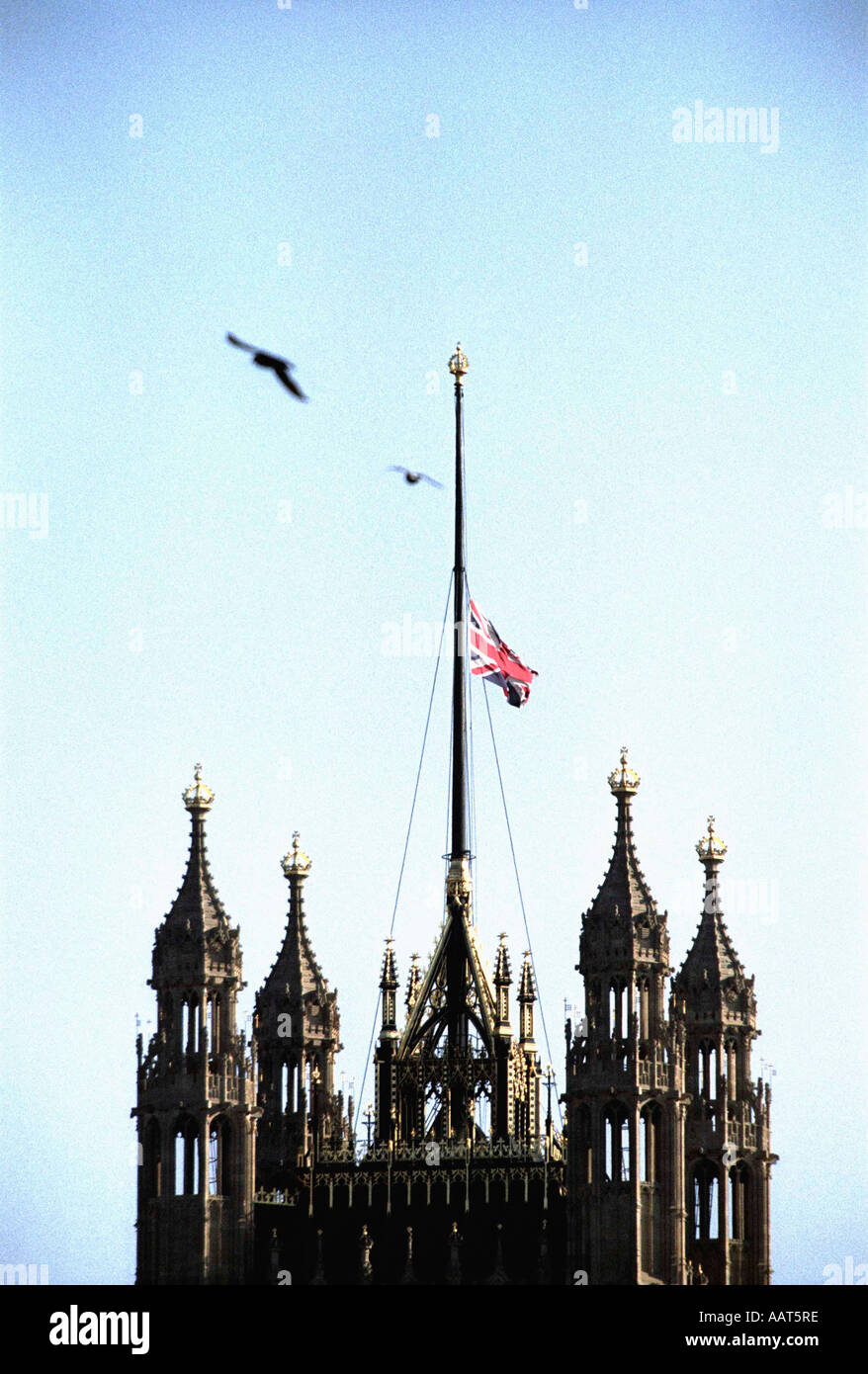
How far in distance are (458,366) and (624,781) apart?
17814 mm

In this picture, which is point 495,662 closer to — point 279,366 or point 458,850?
point 458,850

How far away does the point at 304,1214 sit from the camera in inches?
5202

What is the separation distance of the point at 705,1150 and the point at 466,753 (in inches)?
581

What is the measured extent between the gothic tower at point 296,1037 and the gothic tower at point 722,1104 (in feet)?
37.8

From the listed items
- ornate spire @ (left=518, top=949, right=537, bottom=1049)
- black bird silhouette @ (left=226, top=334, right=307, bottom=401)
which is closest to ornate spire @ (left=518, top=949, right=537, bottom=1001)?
A: ornate spire @ (left=518, top=949, right=537, bottom=1049)

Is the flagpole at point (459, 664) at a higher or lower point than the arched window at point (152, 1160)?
higher

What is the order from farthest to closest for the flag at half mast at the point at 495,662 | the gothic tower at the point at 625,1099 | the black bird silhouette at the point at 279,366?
the flag at half mast at the point at 495,662, the gothic tower at the point at 625,1099, the black bird silhouette at the point at 279,366

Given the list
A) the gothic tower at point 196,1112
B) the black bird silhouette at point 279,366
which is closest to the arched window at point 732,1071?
the gothic tower at point 196,1112

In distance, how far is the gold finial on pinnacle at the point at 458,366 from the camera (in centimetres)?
14375

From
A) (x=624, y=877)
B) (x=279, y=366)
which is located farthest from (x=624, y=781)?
(x=279, y=366)

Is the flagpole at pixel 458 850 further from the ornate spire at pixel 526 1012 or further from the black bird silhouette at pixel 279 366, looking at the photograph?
the black bird silhouette at pixel 279 366
